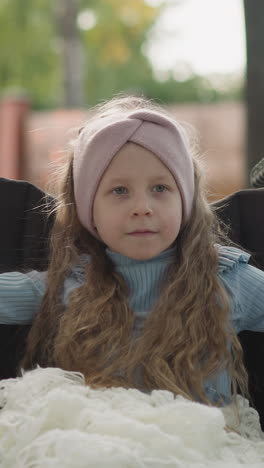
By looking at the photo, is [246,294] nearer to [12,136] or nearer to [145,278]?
[145,278]

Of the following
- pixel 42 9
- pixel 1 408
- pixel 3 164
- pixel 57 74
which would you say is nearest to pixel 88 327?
pixel 1 408

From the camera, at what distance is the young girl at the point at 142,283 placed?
2.39m

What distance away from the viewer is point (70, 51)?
1691 cm

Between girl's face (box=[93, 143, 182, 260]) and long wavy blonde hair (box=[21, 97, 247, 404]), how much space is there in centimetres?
11

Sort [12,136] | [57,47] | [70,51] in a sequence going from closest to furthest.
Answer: [12,136], [70,51], [57,47]

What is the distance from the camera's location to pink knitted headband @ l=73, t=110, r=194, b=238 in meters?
2.43

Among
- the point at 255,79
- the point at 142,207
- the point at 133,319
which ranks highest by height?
the point at 255,79

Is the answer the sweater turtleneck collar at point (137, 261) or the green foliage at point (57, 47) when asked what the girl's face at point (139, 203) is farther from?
the green foliage at point (57, 47)

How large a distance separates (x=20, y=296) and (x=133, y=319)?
12.6 inches

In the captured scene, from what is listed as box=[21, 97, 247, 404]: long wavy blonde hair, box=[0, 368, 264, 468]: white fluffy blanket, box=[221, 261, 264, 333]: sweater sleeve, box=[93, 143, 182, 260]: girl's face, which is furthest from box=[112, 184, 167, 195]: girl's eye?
box=[0, 368, 264, 468]: white fluffy blanket

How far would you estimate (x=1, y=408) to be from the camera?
7.83ft

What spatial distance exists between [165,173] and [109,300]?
1.18 feet

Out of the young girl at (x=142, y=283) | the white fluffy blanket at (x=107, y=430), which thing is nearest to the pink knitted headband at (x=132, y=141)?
the young girl at (x=142, y=283)

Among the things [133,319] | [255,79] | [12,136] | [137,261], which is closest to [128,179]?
[137,261]
